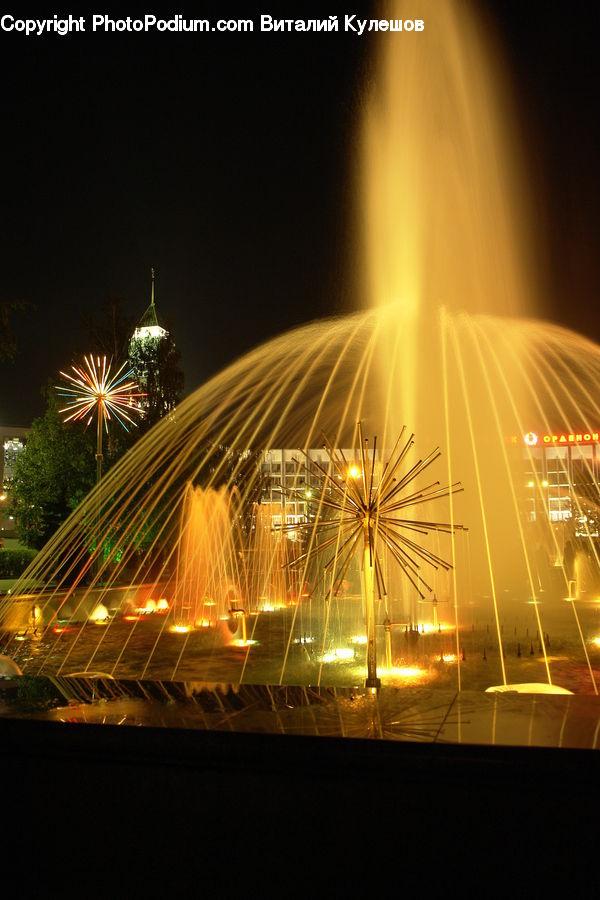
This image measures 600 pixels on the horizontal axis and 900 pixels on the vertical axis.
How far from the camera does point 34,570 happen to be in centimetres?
2675

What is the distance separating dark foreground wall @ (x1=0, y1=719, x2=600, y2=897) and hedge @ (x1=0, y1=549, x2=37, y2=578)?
96.1 feet

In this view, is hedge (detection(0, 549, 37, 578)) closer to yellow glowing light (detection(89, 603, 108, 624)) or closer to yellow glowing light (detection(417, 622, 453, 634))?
yellow glowing light (detection(89, 603, 108, 624))

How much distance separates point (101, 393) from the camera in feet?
94.6

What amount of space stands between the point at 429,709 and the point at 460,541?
18742mm

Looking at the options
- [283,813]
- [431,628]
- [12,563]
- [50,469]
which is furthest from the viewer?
[50,469]

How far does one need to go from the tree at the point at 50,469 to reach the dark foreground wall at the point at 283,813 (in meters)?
37.3

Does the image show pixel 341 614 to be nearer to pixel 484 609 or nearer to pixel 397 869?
pixel 484 609

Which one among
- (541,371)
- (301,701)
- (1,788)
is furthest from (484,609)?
Answer: (1,788)

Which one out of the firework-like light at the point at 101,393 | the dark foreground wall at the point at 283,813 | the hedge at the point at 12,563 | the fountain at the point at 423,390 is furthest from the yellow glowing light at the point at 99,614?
the dark foreground wall at the point at 283,813

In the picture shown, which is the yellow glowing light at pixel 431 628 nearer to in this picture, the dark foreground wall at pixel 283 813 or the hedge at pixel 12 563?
the dark foreground wall at pixel 283 813

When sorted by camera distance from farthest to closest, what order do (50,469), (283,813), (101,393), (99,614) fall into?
(50,469) → (101,393) → (99,614) → (283,813)

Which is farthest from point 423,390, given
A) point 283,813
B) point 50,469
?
point 50,469

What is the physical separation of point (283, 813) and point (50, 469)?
39704 mm

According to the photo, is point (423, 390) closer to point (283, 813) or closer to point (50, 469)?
point (283, 813)
